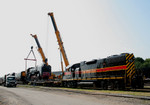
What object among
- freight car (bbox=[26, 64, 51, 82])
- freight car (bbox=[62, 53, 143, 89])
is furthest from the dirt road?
freight car (bbox=[26, 64, 51, 82])

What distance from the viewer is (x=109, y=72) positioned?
1919cm

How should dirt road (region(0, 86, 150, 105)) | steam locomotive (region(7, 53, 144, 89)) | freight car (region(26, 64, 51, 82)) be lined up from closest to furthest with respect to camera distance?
dirt road (region(0, 86, 150, 105)) < steam locomotive (region(7, 53, 144, 89)) < freight car (region(26, 64, 51, 82))

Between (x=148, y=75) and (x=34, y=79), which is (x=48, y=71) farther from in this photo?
(x=148, y=75)

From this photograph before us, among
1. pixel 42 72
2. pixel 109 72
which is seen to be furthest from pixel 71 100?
pixel 42 72

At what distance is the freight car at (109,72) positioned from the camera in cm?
1723

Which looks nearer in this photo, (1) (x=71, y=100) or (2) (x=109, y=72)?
(1) (x=71, y=100)

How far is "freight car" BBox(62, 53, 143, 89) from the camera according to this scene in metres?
17.2

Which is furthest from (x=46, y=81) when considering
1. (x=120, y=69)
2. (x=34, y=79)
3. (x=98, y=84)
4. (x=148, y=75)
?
(x=148, y=75)

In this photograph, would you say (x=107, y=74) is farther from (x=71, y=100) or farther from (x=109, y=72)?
(x=71, y=100)

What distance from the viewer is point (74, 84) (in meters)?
25.4

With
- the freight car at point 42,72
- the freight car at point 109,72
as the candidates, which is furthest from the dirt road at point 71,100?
the freight car at point 42,72

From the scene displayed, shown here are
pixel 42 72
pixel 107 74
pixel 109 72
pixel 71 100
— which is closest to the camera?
pixel 71 100

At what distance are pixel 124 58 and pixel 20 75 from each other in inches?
1415

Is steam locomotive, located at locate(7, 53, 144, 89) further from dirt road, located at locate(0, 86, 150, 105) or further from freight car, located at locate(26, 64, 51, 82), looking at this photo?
freight car, located at locate(26, 64, 51, 82)
